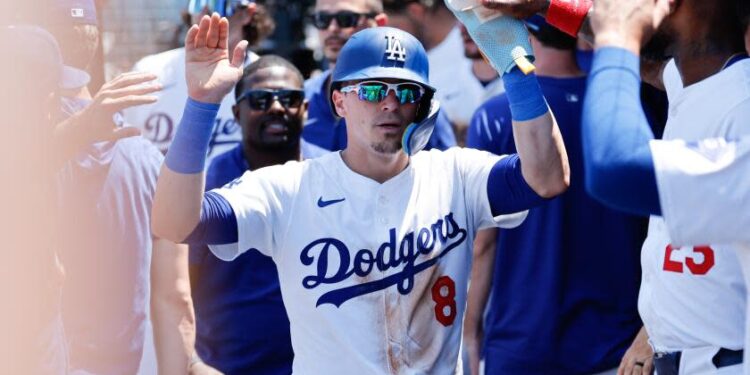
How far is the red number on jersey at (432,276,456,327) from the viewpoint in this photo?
11.6 ft

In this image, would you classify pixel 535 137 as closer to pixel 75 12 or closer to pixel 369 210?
pixel 369 210

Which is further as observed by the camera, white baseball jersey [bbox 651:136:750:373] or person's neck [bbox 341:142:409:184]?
person's neck [bbox 341:142:409:184]

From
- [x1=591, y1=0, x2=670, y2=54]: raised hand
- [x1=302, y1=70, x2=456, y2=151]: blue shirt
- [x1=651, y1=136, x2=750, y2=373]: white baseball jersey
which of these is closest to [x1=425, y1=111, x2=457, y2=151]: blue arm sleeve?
[x1=302, y1=70, x2=456, y2=151]: blue shirt

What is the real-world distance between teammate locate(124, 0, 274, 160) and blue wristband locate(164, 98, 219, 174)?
2.34 meters

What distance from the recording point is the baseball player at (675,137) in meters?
2.37

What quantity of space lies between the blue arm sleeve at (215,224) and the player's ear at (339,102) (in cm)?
55

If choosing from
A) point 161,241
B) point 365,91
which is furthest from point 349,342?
point 161,241

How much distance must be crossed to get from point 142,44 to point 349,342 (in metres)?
6.53

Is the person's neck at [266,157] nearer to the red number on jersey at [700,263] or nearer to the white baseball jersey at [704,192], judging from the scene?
the red number on jersey at [700,263]

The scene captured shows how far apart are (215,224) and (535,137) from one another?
913mm

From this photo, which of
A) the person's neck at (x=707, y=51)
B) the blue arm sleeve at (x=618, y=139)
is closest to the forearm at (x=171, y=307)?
the person's neck at (x=707, y=51)

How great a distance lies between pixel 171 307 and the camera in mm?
4492

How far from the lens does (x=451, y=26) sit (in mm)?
8570

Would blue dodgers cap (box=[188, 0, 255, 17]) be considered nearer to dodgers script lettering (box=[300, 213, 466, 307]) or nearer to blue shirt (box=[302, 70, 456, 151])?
blue shirt (box=[302, 70, 456, 151])
